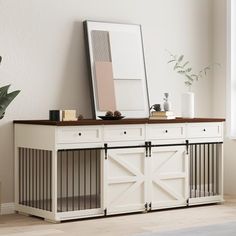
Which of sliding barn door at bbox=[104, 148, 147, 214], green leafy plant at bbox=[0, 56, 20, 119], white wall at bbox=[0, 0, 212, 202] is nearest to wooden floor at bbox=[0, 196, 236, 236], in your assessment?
sliding barn door at bbox=[104, 148, 147, 214]

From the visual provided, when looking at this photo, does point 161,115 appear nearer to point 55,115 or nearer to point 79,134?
point 79,134

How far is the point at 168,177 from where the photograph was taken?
612cm

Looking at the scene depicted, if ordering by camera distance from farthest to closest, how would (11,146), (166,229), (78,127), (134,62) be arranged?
1. (134,62)
2. (11,146)
3. (78,127)
4. (166,229)

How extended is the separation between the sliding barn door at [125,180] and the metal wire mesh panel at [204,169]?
0.71 m

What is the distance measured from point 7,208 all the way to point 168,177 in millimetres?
1518

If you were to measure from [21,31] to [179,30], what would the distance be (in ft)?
6.26

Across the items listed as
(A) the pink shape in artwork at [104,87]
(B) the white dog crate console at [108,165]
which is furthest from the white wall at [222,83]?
(A) the pink shape in artwork at [104,87]

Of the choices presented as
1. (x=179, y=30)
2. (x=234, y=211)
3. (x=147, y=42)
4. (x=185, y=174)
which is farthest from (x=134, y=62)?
(x=234, y=211)

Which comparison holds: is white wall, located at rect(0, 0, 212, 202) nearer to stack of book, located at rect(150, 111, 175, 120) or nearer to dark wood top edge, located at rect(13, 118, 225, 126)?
dark wood top edge, located at rect(13, 118, 225, 126)

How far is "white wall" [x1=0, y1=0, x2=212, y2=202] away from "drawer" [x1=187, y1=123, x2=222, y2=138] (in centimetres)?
66

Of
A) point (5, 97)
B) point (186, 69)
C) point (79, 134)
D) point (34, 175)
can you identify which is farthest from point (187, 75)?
point (5, 97)

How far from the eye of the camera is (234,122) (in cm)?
715

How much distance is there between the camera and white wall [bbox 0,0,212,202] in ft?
19.5

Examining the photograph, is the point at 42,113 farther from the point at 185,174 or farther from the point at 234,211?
the point at 234,211
